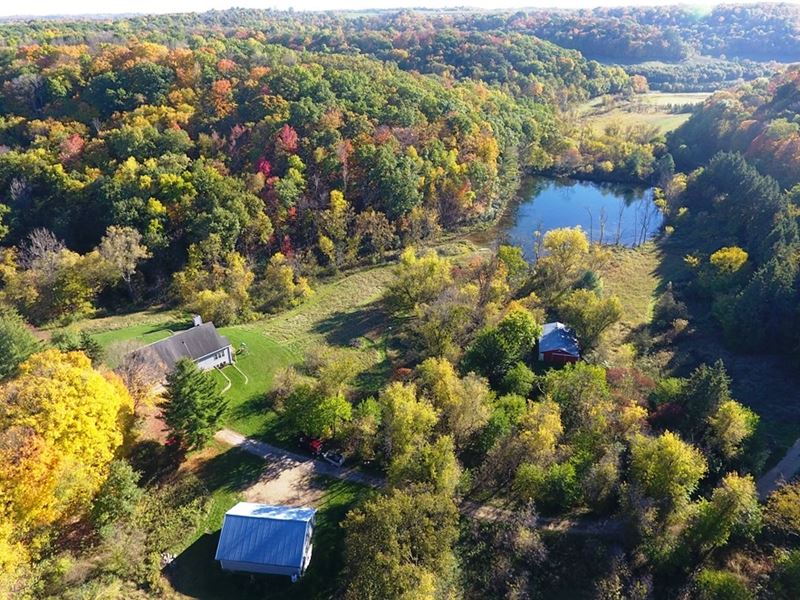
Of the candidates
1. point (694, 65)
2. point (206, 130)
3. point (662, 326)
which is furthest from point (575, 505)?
point (694, 65)

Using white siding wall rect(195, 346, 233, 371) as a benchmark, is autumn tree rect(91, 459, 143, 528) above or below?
above

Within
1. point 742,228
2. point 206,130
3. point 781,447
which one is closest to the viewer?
point 781,447

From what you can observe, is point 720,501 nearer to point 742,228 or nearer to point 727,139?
point 742,228

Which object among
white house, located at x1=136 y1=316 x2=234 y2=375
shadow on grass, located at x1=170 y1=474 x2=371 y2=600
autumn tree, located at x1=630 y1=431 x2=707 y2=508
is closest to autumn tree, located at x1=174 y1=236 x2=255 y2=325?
white house, located at x1=136 y1=316 x2=234 y2=375

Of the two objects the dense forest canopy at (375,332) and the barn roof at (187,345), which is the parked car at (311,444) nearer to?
the dense forest canopy at (375,332)

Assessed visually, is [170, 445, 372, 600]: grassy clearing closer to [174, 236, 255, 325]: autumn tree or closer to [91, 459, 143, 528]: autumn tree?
[91, 459, 143, 528]: autumn tree

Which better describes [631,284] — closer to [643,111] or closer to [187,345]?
[187,345]

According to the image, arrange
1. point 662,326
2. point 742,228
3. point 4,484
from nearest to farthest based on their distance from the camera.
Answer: point 4,484, point 662,326, point 742,228
